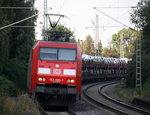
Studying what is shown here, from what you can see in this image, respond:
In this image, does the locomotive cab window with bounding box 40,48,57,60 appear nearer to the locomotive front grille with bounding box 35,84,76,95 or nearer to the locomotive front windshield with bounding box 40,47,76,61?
the locomotive front windshield with bounding box 40,47,76,61

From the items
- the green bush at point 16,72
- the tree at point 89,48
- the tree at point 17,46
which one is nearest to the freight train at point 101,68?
the tree at point 17,46

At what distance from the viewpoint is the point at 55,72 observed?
63.0 feet

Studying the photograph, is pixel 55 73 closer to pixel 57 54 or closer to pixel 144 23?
pixel 57 54

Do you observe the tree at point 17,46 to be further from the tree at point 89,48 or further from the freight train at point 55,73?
the tree at point 89,48

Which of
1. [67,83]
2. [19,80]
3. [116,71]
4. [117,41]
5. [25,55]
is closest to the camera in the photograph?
[67,83]

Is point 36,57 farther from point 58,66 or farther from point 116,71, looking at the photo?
point 116,71

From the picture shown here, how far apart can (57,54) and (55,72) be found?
108cm

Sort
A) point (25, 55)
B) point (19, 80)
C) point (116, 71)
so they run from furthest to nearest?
point (116, 71) → point (25, 55) → point (19, 80)

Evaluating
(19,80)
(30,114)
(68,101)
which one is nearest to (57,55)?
(68,101)

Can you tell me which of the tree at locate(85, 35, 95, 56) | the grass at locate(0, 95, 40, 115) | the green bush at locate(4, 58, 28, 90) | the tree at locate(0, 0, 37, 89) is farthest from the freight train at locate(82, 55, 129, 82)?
the tree at locate(85, 35, 95, 56)

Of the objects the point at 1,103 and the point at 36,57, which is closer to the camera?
the point at 1,103

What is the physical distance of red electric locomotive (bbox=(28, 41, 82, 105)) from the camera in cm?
1905

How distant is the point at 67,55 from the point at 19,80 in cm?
1518

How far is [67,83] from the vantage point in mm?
19141
